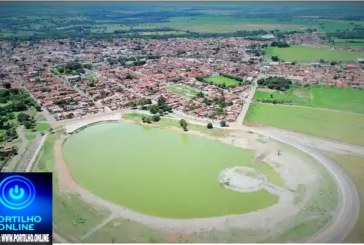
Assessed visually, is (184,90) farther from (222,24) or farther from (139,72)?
(222,24)

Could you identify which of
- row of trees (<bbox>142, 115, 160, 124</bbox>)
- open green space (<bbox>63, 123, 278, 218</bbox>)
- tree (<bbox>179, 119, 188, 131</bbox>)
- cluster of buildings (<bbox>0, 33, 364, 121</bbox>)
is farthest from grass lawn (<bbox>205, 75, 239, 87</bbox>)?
open green space (<bbox>63, 123, 278, 218</bbox>)

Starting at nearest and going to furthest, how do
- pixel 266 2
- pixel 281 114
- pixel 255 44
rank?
pixel 281 114 → pixel 255 44 → pixel 266 2

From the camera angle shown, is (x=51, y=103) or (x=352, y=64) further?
(x=352, y=64)

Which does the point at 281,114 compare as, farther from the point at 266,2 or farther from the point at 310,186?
the point at 266,2

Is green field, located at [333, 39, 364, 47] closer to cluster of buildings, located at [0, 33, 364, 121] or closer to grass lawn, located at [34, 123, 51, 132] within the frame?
cluster of buildings, located at [0, 33, 364, 121]

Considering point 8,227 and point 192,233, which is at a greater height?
point 8,227

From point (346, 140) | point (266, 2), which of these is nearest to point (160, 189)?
point (346, 140)
